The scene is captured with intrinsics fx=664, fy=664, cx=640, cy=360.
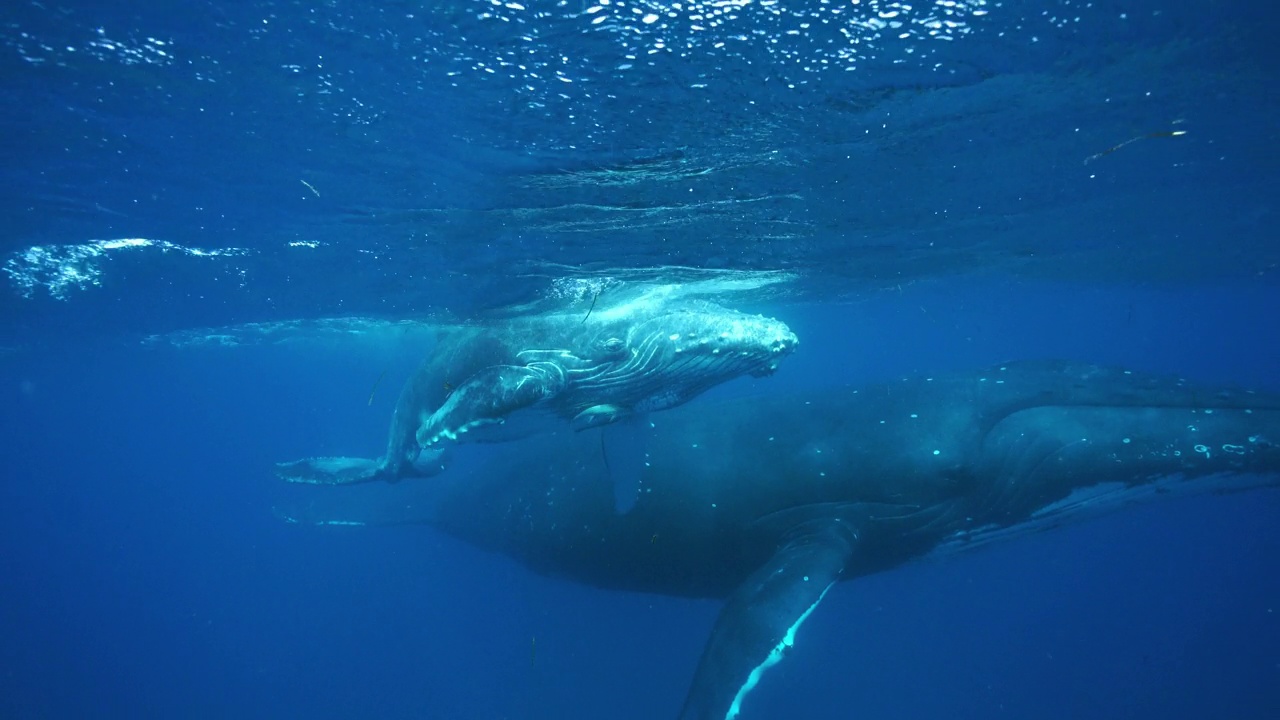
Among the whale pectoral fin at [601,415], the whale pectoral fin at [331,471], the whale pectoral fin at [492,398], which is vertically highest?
the whale pectoral fin at [492,398]

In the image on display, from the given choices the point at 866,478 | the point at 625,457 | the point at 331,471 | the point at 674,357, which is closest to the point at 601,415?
the point at 625,457

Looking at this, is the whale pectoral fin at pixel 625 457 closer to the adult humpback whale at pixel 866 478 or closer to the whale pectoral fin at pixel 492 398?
the adult humpback whale at pixel 866 478

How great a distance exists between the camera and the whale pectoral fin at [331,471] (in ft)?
49.2

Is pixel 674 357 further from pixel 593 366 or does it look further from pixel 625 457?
pixel 625 457

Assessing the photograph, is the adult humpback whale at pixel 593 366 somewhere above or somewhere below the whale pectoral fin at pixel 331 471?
above

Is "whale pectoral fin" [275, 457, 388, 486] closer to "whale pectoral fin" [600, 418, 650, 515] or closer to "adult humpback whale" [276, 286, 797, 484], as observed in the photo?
"adult humpback whale" [276, 286, 797, 484]

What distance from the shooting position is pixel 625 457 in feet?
33.5

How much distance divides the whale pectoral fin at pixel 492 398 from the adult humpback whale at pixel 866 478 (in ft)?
7.05

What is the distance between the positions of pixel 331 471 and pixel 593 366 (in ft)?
29.4

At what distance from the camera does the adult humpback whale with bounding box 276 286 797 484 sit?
29.8 ft

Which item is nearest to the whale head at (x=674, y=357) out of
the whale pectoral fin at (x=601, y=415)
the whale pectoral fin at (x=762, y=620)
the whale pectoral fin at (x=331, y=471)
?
the whale pectoral fin at (x=601, y=415)

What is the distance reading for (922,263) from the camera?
23625 mm

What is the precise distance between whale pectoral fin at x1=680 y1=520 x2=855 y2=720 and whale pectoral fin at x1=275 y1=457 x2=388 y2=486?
33.1 feet

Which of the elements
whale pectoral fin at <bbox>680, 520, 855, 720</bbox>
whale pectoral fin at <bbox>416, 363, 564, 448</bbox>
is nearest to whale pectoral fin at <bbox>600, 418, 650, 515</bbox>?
whale pectoral fin at <bbox>416, 363, 564, 448</bbox>
